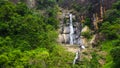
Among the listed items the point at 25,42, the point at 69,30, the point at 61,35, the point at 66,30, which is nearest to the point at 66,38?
the point at 61,35

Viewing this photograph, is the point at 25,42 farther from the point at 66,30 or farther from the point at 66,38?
the point at 66,30

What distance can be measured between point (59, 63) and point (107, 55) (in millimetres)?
8303

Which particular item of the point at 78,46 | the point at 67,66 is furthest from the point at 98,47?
the point at 67,66

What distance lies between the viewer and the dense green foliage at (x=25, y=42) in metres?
32.2

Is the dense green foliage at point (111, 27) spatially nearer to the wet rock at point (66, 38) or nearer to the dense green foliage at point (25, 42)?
the wet rock at point (66, 38)

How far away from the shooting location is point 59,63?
3469 cm

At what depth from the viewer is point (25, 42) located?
34750 mm

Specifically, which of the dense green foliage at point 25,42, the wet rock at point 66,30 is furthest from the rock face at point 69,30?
the dense green foliage at point 25,42

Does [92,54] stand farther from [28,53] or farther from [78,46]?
[28,53]

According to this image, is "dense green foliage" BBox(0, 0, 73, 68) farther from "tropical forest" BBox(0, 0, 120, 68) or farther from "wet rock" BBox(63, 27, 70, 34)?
"wet rock" BBox(63, 27, 70, 34)

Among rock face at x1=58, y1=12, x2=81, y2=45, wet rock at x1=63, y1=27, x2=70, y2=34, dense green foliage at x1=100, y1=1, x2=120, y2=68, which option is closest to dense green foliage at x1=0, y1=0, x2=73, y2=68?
dense green foliage at x1=100, y1=1, x2=120, y2=68

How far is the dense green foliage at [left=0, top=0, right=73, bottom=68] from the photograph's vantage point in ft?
106

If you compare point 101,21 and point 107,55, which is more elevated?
point 101,21

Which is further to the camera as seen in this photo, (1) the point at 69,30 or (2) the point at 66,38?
(1) the point at 69,30
